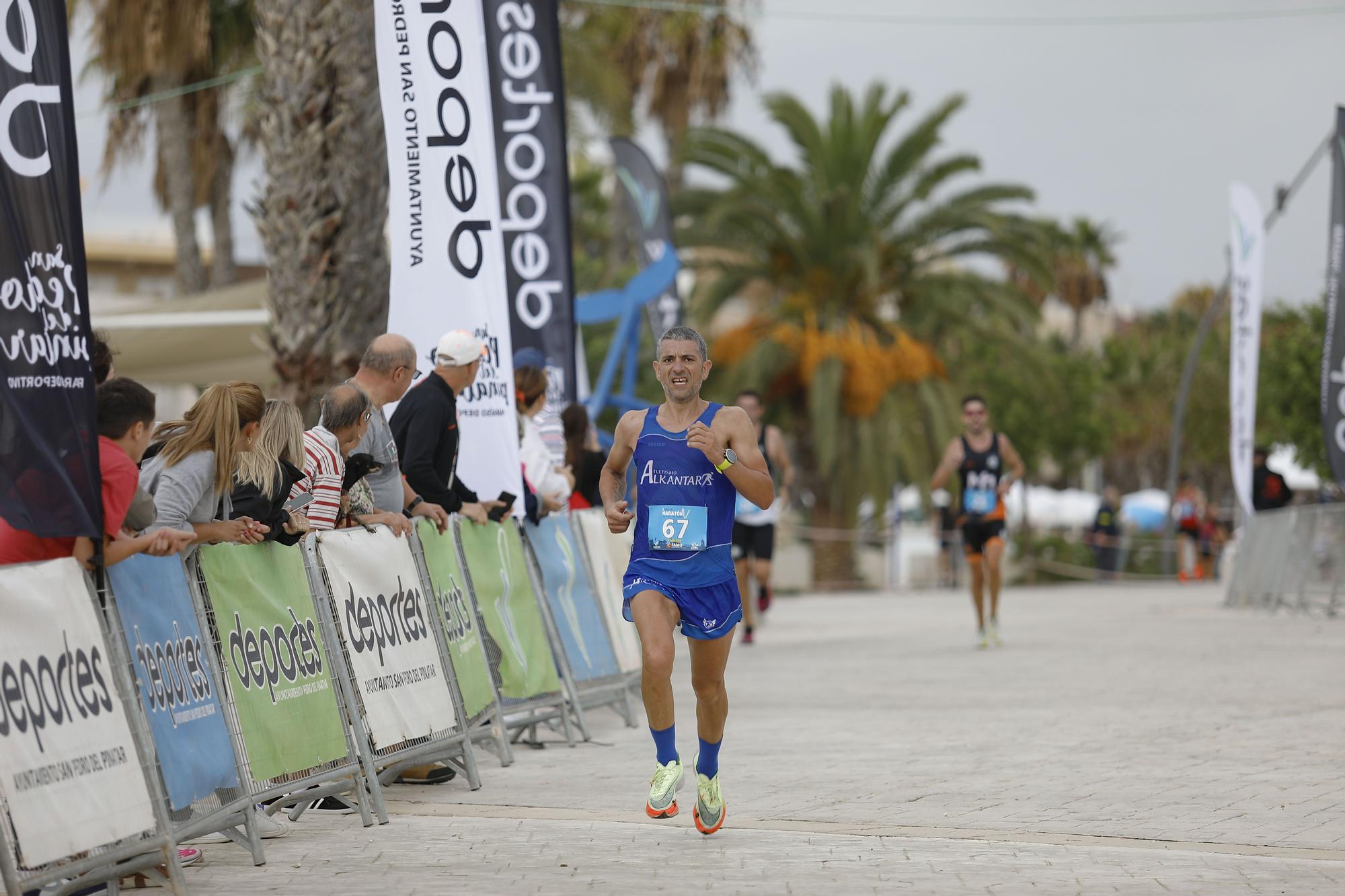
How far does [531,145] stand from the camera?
1138 centimetres

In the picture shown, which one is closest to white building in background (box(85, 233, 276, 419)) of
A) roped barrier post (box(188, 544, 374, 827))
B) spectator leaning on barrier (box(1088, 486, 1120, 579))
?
roped barrier post (box(188, 544, 374, 827))

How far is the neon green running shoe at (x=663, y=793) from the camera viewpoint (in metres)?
6.54

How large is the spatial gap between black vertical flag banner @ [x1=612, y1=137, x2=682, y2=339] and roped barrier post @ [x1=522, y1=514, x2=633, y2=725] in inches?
395

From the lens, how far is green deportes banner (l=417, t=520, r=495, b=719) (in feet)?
26.9

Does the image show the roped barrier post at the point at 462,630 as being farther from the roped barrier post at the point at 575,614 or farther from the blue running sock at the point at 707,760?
the blue running sock at the point at 707,760

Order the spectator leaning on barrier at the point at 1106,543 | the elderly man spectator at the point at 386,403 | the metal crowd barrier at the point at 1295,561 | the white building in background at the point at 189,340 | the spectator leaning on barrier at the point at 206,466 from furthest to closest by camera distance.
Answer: the spectator leaning on barrier at the point at 1106,543 < the metal crowd barrier at the point at 1295,561 < the white building in background at the point at 189,340 < the elderly man spectator at the point at 386,403 < the spectator leaning on barrier at the point at 206,466

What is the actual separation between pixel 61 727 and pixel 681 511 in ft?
7.93

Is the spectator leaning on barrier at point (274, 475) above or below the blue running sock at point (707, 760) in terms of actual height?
above

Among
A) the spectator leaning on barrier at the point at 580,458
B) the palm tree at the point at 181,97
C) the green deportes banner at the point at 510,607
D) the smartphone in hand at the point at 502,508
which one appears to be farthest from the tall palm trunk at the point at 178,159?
the green deportes banner at the point at 510,607

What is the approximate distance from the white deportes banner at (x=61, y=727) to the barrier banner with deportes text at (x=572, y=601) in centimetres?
458

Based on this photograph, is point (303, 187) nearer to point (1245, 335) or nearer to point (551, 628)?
point (551, 628)

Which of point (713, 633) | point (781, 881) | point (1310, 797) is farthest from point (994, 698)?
point (781, 881)

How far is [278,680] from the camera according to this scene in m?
6.52

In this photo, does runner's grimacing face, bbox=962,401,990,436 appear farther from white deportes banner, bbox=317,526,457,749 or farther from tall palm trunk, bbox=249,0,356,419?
white deportes banner, bbox=317,526,457,749
